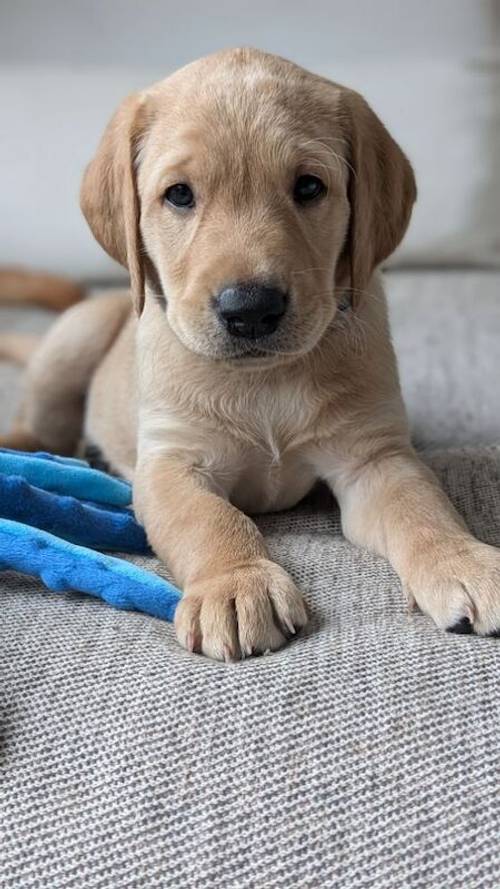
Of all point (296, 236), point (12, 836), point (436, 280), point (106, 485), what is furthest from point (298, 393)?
point (436, 280)

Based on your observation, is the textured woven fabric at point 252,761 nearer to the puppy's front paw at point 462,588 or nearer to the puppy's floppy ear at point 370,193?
the puppy's front paw at point 462,588

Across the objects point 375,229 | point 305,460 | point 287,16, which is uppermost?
point 287,16

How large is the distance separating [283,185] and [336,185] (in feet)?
0.43

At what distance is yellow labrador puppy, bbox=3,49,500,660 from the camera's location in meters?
1.59

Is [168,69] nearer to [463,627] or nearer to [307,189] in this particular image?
[307,189]

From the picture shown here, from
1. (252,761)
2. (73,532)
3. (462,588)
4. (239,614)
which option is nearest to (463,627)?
(462,588)

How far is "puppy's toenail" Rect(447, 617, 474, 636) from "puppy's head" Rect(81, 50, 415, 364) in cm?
52

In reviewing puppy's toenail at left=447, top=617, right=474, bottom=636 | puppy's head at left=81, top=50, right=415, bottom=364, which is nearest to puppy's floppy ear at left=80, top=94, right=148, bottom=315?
puppy's head at left=81, top=50, right=415, bottom=364

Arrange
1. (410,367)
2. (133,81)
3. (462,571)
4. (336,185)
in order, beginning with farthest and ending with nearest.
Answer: (133,81)
(410,367)
(336,185)
(462,571)

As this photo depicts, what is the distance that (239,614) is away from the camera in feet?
4.65

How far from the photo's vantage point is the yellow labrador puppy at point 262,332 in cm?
159

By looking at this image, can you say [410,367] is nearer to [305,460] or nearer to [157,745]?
[305,460]

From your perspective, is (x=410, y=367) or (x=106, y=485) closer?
(x=106, y=485)

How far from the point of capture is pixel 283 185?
1.74 m
